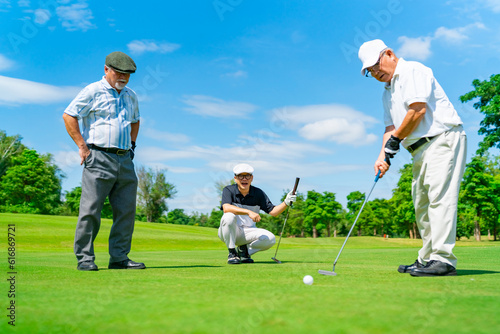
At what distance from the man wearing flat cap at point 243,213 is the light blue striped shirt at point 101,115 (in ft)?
6.84

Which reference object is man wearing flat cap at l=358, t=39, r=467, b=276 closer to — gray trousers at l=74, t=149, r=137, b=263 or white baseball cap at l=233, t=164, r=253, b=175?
white baseball cap at l=233, t=164, r=253, b=175

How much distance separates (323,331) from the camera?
1829mm

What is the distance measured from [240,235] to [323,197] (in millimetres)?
62952

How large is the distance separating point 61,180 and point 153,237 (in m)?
46.9

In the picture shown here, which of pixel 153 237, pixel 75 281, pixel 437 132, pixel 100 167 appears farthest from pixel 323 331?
pixel 153 237

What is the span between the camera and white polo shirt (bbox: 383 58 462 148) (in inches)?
174

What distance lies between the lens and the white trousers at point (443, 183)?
4.34 metres

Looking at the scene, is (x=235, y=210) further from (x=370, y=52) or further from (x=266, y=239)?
(x=370, y=52)

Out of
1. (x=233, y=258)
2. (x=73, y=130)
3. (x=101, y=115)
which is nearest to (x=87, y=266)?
(x=73, y=130)

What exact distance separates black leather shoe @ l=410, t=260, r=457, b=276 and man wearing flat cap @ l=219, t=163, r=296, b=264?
278 cm

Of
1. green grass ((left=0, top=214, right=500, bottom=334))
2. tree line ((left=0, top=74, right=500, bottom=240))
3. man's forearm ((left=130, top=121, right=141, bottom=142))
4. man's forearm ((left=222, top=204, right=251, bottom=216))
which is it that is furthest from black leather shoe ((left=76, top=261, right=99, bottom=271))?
tree line ((left=0, top=74, right=500, bottom=240))

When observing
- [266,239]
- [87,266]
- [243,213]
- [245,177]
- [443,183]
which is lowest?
[87,266]

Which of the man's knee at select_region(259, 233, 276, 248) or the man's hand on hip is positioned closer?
the man's hand on hip

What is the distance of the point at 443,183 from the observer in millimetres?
4363
